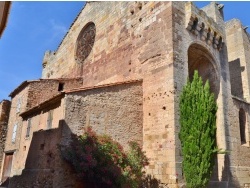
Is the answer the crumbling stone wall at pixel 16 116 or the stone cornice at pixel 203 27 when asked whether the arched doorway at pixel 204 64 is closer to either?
the stone cornice at pixel 203 27

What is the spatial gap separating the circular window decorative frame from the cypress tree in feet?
29.2

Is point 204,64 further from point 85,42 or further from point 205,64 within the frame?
point 85,42

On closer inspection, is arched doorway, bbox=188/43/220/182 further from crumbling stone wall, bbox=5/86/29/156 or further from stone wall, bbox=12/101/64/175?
crumbling stone wall, bbox=5/86/29/156

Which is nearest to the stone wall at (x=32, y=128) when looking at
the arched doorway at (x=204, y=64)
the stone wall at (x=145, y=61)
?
the stone wall at (x=145, y=61)

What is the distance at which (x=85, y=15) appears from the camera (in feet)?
59.7

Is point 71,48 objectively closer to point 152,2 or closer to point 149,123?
point 152,2

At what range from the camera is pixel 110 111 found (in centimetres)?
1034

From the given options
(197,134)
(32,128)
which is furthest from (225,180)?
(32,128)

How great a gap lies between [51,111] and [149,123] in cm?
409

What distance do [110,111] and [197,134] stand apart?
3.39m

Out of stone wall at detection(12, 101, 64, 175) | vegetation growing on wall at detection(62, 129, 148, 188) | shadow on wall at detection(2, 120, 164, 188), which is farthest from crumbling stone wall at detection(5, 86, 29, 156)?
vegetation growing on wall at detection(62, 129, 148, 188)

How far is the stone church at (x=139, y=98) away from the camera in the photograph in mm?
9664

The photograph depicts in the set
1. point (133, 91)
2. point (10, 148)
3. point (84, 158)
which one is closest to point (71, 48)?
point (10, 148)

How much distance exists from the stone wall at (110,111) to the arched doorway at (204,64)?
11.4ft
